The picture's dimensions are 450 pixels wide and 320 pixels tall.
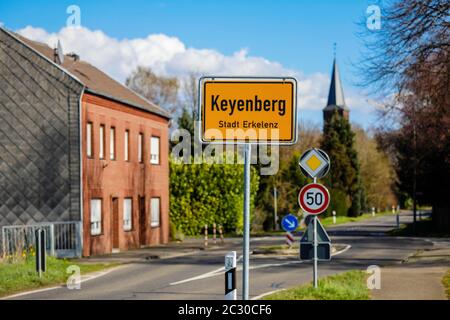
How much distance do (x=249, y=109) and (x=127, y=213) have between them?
1087 inches

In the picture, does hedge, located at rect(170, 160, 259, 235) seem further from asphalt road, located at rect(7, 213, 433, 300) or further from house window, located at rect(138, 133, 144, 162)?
asphalt road, located at rect(7, 213, 433, 300)

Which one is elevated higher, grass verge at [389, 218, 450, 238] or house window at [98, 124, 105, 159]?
house window at [98, 124, 105, 159]

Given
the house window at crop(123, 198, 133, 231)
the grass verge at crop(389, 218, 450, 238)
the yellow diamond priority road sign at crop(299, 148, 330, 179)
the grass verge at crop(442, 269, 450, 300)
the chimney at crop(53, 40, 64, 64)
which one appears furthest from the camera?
the grass verge at crop(389, 218, 450, 238)

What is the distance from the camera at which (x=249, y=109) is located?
818cm

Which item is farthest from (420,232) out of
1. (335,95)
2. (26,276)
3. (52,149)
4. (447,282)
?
(335,95)

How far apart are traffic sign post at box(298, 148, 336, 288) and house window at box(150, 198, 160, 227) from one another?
80.5 feet

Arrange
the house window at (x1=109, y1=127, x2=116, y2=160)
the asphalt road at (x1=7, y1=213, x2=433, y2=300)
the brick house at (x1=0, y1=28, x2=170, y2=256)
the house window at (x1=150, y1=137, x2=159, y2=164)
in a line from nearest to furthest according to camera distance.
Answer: the asphalt road at (x1=7, y1=213, x2=433, y2=300), the brick house at (x1=0, y1=28, x2=170, y2=256), the house window at (x1=109, y1=127, x2=116, y2=160), the house window at (x1=150, y1=137, x2=159, y2=164)

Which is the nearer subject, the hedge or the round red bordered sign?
the round red bordered sign

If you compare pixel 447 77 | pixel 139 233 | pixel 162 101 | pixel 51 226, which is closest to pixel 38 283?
pixel 51 226

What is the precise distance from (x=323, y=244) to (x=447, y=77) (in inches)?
419

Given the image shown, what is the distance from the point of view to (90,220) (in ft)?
100

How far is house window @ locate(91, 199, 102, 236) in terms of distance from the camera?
31.2 meters

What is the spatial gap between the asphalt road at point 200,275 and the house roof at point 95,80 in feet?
24.1

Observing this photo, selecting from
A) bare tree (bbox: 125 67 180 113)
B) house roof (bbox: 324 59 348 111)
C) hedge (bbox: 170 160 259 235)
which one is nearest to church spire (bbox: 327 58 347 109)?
house roof (bbox: 324 59 348 111)
